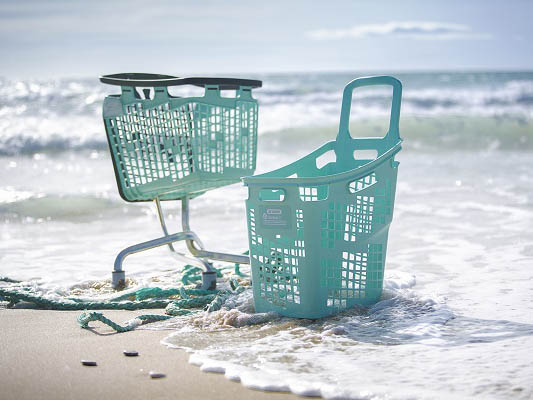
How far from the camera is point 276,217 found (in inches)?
116

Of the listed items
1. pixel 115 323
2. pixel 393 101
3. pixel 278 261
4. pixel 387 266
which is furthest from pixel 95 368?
pixel 387 266

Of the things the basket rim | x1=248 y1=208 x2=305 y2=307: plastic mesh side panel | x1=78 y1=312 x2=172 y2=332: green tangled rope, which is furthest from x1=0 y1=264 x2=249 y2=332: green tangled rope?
the basket rim

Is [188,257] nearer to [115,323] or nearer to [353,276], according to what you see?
[115,323]

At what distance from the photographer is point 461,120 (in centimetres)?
1466

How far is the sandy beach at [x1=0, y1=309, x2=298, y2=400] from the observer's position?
2283mm

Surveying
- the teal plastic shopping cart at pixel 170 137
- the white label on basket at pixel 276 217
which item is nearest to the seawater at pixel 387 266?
the white label on basket at pixel 276 217

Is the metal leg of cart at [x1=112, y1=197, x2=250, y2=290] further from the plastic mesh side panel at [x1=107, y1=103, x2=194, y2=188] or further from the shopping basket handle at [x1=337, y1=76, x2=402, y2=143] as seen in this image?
the shopping basket handle at [x1=337, y1=76, x2=402, y2=143]

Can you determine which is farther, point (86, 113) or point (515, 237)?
point (86, 113)

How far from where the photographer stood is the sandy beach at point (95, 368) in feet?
7.49

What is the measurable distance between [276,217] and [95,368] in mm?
966

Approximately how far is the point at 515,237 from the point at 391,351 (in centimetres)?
272

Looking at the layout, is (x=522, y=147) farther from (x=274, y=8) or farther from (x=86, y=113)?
(x=274, y=8)

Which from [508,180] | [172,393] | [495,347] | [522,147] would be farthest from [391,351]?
[522,147]

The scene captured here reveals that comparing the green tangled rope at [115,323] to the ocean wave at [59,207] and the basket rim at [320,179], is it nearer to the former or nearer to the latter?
the basket rim at [320,179]
